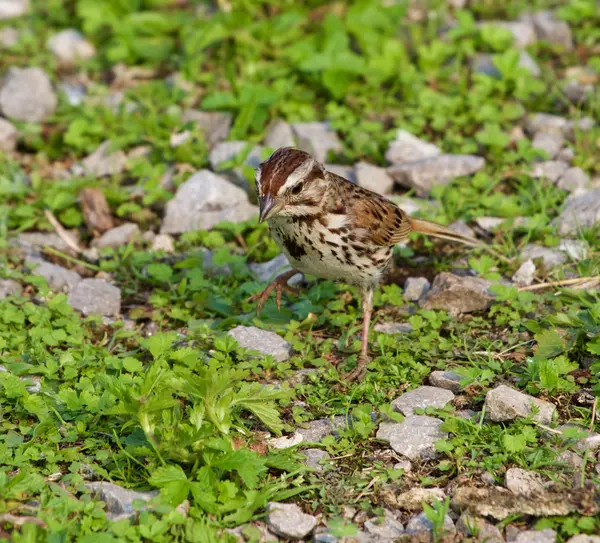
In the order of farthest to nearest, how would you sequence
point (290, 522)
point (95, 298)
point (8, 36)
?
1. point (8, 36)
2. point (95, 298)
3. point (290, 522)

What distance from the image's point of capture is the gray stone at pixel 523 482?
179 inches

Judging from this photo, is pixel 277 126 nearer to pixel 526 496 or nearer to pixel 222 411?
pixel 222 411

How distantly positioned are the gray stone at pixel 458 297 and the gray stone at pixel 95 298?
213 cm

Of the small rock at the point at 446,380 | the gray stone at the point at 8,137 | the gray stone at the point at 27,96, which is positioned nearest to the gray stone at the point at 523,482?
the small rock at the point at 446,380

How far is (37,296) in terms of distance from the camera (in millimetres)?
6664

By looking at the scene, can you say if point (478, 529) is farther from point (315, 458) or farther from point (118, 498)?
point (118, 498)

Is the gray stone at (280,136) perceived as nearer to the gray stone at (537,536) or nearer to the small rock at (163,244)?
the small rock at (163,244)

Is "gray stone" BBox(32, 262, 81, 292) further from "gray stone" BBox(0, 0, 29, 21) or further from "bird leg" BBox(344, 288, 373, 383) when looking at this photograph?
"gray stone" BBox(0, 0, 29, 21)

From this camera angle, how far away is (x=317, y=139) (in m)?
8.38

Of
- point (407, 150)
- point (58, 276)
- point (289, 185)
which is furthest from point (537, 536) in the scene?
point (407, 150)

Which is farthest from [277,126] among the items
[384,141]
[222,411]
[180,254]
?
[222,411]

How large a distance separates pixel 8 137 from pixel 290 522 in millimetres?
5607

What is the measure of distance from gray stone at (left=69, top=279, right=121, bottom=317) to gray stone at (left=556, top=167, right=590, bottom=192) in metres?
3.66

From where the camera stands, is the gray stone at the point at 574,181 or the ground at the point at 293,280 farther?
the gray stone at the point at 574,181
